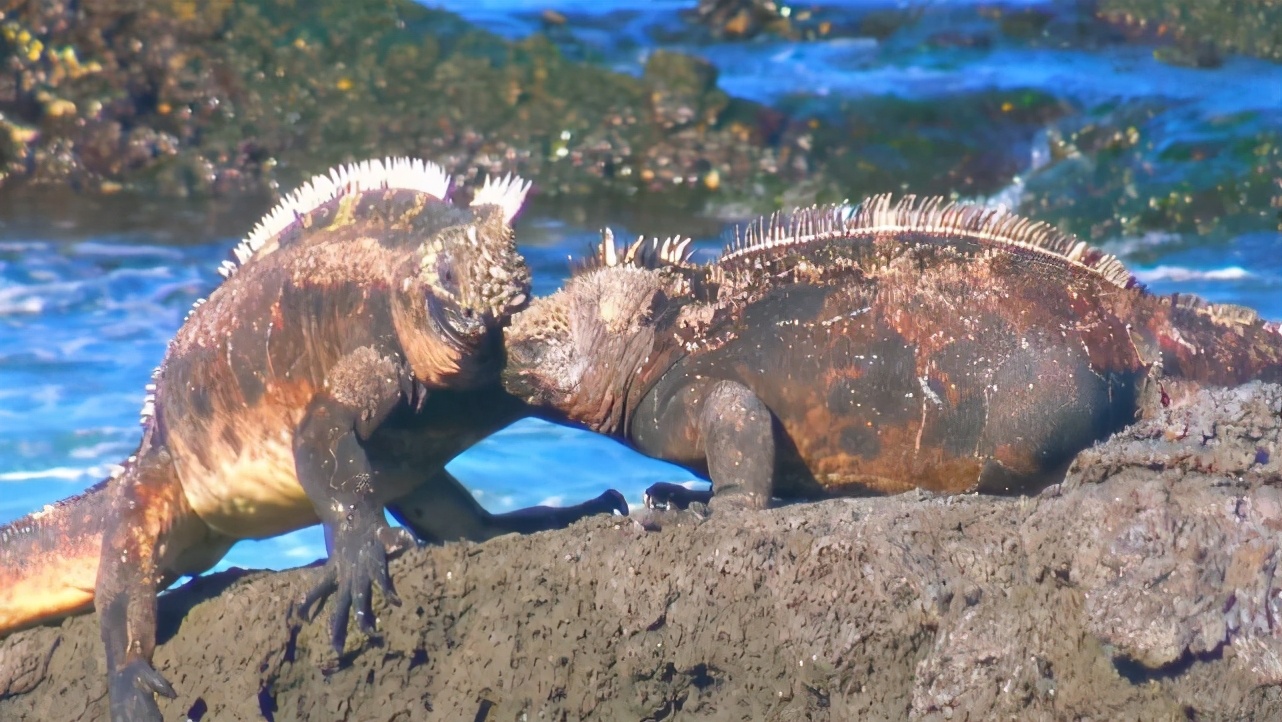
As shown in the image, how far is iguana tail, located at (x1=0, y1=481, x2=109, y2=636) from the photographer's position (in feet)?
16.0

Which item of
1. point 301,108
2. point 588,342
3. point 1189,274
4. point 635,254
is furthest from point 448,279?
point 301,108

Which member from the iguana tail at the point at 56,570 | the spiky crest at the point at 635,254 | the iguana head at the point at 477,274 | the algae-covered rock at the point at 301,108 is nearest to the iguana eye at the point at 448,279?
the iguana head at the point at 477,274

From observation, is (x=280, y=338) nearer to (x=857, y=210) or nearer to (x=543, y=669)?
(x=543, y=669)

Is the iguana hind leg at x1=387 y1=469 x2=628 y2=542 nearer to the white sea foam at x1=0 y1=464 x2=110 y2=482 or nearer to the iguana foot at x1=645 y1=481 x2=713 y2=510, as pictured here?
the iguana foot at x1=645 y1=481 x2=713 y2=510

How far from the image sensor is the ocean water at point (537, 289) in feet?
28.4

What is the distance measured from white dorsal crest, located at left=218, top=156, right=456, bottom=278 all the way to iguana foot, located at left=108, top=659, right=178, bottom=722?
143 centimetres

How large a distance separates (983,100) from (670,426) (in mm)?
10528

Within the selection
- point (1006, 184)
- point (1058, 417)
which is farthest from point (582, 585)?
point (1006, 184)

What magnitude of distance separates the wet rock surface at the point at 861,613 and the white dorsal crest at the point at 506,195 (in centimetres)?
97

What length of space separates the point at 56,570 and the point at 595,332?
2077mm

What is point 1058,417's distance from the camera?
411 cm

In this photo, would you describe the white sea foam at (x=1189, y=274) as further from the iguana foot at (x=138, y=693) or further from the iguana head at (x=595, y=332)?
the iguana foot at (x=138, y=693)

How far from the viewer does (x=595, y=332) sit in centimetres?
448

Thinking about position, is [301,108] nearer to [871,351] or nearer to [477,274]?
[477,274]
